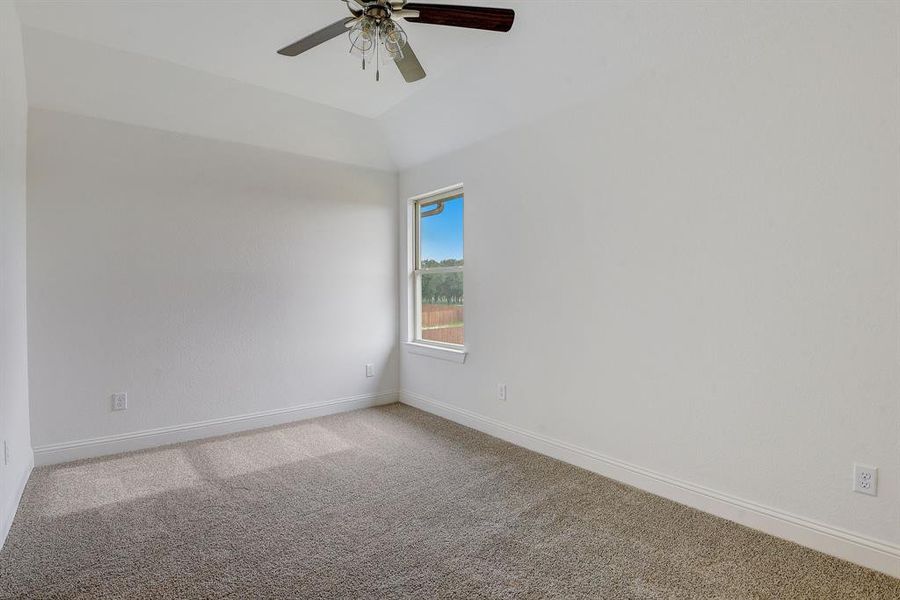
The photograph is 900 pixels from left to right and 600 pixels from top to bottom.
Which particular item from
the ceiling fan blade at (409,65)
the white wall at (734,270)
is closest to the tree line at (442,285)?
the white wall at (734,270)

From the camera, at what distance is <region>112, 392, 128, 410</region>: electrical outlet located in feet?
10.2

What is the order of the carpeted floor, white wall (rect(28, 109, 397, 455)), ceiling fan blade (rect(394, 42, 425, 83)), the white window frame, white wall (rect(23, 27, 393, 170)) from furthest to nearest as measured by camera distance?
the white window frame
white wall (rect(28, 109, 397, 455))
white wall (rect(23, 27, 393, 170))
ceiling fan blade (rect(394, 42, 425, 83))
the carpeted floor

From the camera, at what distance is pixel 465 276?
3686 mm

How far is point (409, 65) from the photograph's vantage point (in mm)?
2305

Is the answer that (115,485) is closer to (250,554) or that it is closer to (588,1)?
(250,554)

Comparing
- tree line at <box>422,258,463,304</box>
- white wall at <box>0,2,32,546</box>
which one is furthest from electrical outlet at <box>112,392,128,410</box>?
tree line at <box>422,258,463,304</box>

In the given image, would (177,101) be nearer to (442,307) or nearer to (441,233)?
(441,233)

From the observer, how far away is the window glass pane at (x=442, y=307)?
12.9 ft

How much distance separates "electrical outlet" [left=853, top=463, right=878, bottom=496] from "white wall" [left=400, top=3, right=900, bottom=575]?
2 cm

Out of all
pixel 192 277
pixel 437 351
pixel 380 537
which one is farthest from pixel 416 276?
pixel 380 537

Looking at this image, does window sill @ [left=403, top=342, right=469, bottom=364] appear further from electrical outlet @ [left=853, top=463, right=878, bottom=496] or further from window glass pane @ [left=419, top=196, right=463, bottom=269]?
electrical outlet @ [left=853, top=463, right=878, bottom=496]

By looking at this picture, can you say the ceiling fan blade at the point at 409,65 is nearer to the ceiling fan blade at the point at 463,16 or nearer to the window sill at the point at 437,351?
the ceiling fan blade at the point at 463,16

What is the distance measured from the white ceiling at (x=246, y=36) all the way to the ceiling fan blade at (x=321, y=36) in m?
0.31

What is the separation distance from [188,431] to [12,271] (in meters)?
1.54
